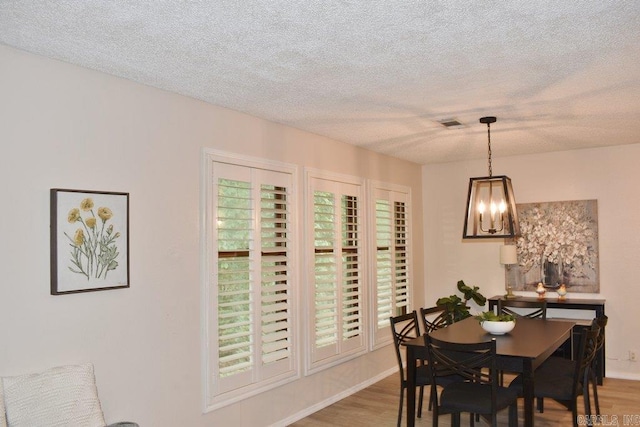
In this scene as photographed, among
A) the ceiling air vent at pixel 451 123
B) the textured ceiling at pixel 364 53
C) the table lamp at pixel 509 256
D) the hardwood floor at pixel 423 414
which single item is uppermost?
the textured ceiling at pixel 364 53

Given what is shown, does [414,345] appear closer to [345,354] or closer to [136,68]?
[345,354]

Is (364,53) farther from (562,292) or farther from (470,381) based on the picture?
(562,292)

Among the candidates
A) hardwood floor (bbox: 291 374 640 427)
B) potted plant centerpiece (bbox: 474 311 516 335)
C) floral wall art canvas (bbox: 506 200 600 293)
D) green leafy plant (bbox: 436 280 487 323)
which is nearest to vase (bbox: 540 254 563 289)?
floral wall art canvas (bbox: 506 200 600 293)

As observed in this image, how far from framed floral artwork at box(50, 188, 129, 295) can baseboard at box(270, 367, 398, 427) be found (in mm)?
2022

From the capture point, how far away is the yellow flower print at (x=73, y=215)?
302 cm

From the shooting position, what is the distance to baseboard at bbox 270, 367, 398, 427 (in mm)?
4605

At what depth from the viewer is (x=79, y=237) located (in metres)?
3.06

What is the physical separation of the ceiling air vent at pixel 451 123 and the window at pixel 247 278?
135 centimetres

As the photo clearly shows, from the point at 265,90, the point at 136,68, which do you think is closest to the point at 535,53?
the point at 265,90

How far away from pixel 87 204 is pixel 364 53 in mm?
1745

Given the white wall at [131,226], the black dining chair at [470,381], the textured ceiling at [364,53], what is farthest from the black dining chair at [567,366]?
the white wall at [131,226]

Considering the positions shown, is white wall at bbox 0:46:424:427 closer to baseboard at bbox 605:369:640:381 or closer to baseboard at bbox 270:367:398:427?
baseboard at bbox 270:367:398:427

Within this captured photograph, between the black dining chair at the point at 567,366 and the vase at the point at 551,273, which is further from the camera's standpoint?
the vase at the point at 551,273

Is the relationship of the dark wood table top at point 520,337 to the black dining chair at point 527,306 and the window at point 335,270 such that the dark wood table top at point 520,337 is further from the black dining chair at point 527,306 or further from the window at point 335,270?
the window at point 335,270
